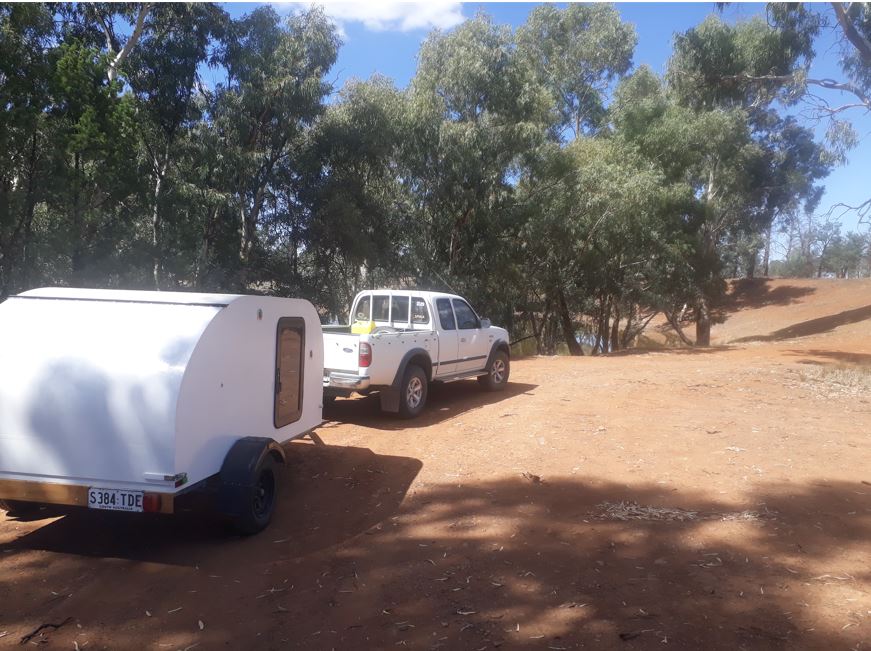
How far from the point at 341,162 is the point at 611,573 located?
15.8m

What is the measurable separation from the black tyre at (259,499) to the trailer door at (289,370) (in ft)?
2.02

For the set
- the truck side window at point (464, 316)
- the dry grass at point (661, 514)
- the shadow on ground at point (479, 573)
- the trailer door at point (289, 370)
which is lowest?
the shadow on ground at point (479, 573)

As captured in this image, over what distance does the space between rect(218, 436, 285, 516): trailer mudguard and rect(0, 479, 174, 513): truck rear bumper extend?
926 millimetres

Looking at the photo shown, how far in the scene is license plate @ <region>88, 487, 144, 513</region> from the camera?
15.2 feet

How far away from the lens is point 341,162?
18641mm

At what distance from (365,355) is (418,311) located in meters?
2.11

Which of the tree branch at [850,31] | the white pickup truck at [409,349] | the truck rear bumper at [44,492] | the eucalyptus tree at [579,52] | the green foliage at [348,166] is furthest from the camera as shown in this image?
the eucalyptus tree at [579,52]

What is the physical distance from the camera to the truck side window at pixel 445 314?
34.1 ft

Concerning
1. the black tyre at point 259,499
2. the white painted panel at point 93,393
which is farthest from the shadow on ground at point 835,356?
the white painted panel at point 93,393

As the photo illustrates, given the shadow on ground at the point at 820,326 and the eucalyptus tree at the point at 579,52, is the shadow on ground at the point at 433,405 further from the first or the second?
the eucalyptus tree at the point at 579,52

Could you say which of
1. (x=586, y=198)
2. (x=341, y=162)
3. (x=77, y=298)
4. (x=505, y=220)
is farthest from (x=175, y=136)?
(x=77, y=298)

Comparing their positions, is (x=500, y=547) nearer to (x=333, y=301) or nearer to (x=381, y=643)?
(x=381, y=643)

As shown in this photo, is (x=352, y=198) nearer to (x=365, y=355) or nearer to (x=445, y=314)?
(x=445, y=314)

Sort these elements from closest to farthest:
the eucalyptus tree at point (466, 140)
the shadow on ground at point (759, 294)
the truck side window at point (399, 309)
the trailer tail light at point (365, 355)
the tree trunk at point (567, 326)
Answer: the trailer tail light at point (365, 355)
the truck side window at point (399, 309)
the eucalyptus tree at point (466, 140)
the tree trunk at point (567, 326)
the shadow on ground at point (759, 294)
